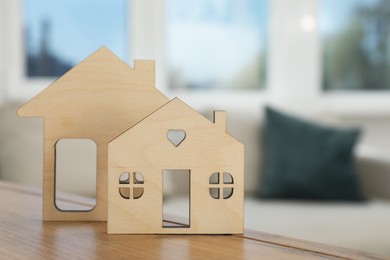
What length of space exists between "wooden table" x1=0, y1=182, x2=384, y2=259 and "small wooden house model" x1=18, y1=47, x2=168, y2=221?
0.06m

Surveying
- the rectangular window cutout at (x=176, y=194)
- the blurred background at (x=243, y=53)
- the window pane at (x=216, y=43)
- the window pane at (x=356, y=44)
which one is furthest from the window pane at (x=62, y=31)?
the window pane at (x=356, y=44)

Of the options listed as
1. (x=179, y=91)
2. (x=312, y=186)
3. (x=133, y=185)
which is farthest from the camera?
(x=179, y=91)

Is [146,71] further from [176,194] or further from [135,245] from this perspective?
[176,194]

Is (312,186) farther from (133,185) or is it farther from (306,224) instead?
(133,185)

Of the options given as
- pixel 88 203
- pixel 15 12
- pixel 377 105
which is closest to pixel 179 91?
pixel 15 12

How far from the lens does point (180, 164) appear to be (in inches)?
30.7

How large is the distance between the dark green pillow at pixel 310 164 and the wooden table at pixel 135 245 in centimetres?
174

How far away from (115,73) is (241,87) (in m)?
2.41

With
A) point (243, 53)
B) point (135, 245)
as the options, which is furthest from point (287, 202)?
point (135, 245)

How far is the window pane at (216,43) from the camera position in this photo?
10.2 feet

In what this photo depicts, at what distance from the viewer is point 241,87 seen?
3.24 metres

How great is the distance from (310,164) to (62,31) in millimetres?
1276

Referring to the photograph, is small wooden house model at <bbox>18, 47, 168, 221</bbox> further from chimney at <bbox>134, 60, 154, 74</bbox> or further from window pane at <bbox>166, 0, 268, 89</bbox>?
window pane at <bbox>166, 0, 268, 89</bbox>

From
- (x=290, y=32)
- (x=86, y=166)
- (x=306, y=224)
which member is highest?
(x=290, y=32)
